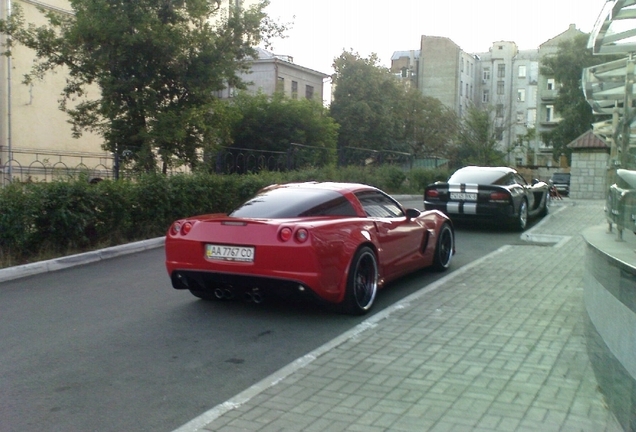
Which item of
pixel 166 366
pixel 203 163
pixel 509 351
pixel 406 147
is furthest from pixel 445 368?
pixel 406 147

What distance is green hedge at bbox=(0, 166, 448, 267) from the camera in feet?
31.7

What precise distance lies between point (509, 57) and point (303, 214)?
88517mm

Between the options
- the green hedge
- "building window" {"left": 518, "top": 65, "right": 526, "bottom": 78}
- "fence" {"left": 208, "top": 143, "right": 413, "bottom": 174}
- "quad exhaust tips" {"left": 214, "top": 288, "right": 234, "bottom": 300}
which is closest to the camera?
"quad exhaust tips" {"left": 214, "top": 288, "right": 234, "bottom": 300}

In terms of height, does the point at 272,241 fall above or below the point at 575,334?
above

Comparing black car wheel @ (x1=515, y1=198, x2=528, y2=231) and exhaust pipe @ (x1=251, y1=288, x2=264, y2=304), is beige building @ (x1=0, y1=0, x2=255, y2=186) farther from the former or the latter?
exhaust pipe @ (x1=251, y1=288, x2=264, y2=304)

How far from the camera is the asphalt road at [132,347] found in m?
4.44

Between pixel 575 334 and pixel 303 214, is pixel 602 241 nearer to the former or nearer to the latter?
pixel 575 334

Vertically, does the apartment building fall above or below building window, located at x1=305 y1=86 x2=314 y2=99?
above

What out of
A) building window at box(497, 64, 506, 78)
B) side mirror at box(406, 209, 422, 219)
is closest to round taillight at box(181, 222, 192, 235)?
side mirror at box(406, 209, 422, 219)

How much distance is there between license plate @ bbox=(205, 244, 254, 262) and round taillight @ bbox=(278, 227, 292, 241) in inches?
12.2

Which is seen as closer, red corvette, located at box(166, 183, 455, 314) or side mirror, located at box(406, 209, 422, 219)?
red corvette, located at box(166, 183, 455, 314)

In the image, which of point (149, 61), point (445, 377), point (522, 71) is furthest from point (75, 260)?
point (522, 71)

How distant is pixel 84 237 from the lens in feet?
35.0

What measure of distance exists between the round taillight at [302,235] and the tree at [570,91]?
51418 millimetres
